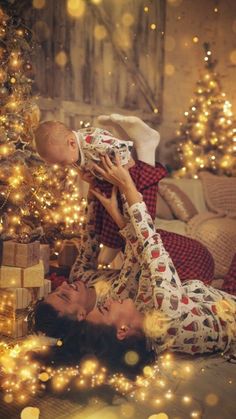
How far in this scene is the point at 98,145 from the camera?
2158 mm

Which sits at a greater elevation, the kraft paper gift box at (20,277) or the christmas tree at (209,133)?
the christmas tree at (209,133)

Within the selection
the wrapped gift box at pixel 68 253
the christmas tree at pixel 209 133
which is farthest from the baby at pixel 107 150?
the christmas tree at pixel 209 133

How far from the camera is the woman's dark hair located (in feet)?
6.53

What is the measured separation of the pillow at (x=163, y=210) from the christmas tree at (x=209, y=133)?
162cm

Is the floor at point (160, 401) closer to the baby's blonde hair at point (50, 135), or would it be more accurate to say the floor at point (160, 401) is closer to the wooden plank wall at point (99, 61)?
the baby's blonde hair at point (50, 135)

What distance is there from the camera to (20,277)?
270 centimetres

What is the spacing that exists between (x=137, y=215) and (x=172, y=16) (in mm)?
5407

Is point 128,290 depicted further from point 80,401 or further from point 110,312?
point 80,401

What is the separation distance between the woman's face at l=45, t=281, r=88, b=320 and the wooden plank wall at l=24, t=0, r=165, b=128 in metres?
3.43

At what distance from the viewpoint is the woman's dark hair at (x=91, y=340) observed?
199cm

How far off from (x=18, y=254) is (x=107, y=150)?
93 centimetres

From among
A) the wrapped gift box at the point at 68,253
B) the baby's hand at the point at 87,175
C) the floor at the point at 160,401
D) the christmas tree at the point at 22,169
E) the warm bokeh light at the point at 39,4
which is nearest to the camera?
the floor at the point at 160,401

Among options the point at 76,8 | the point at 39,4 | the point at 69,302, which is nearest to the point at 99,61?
the point at 76,8

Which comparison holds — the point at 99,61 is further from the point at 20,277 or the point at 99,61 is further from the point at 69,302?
the point at 69,302
